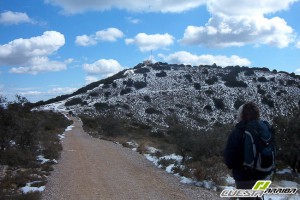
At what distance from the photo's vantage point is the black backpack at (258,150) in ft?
14.8

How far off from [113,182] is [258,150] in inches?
324

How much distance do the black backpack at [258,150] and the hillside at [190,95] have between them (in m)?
46.6

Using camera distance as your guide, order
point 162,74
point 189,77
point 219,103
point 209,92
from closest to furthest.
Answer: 1. point 219,103
2. point 209,92
3. point 189,77
4. point 162,74

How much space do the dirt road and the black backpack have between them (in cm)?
588

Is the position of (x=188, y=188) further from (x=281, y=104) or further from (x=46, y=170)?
(x=281, y=104)

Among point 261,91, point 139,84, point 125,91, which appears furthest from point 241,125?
point 139,84

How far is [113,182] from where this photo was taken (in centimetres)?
1212

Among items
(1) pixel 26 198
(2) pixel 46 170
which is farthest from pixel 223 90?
(1) pixel 26 198

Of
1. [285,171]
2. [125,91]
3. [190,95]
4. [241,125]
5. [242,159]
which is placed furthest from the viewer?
[125,91]

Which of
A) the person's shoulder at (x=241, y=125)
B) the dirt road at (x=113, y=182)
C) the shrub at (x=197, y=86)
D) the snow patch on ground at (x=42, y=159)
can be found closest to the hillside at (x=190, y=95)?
the shrub at (x=197, y=86)

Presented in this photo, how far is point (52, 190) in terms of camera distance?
428 inches

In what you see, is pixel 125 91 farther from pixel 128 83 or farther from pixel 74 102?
pixel 74 102

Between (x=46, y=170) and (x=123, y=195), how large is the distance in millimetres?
4543

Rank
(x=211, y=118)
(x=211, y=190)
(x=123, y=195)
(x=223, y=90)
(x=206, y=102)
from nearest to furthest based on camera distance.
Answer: (x=123, y=195), (x=211, y=190), (x=211, y=118), (x=206, y=102), (x=223, y=90)
